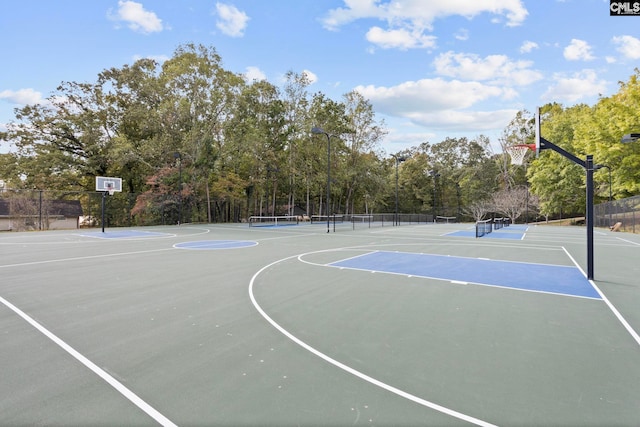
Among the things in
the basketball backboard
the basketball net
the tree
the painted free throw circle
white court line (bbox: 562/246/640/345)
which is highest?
the basketball net

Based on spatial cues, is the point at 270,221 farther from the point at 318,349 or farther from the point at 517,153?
the point at 318,349

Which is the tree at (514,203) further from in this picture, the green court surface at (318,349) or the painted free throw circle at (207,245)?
the green court surface at (318,349)

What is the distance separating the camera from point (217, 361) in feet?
11.4

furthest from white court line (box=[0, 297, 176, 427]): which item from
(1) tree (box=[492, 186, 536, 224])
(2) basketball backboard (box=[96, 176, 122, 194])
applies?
(1) tree (box=[492, 186, 536, 224])

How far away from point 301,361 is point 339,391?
67cm

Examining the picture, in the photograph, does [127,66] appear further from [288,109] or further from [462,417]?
[462,417]

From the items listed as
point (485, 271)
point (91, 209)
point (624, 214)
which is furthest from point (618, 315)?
point (91, 209)

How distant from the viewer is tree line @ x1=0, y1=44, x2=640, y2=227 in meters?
29.9

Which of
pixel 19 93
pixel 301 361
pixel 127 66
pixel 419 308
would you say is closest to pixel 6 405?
pixel 301 361

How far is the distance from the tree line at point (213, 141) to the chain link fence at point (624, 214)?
227cm

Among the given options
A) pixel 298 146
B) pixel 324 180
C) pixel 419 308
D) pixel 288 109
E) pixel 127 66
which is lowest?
pixel 419 308

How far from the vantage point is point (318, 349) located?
3.78m

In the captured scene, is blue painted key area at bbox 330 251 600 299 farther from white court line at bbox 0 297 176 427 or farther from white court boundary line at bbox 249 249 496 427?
white court line at bbox 0 297 176 427

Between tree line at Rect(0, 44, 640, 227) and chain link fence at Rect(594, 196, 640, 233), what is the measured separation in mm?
2271
